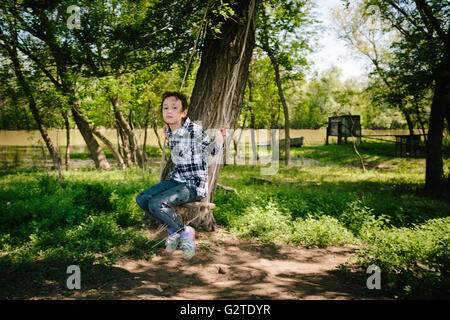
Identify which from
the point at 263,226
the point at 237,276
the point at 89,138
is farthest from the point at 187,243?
the point at 89,138

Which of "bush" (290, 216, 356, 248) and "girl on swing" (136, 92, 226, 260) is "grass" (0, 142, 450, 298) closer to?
"bush" (290, 216, 356, 248)

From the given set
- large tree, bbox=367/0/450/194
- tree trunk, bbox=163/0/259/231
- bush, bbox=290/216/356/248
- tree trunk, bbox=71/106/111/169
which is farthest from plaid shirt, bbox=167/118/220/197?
tree trunk, bbox=71/106/111/169

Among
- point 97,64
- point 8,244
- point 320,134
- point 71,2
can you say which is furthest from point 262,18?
point 320,134

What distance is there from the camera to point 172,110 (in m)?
3.65

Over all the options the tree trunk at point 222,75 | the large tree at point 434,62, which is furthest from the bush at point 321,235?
the large tree at point 434,62

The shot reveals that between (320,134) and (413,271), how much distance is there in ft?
125

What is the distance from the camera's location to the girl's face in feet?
12.0

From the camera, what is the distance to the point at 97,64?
5.80 meters

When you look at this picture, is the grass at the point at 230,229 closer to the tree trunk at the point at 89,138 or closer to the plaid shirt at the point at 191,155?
the plaid shirt at the point at 191,155

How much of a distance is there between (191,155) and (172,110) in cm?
65

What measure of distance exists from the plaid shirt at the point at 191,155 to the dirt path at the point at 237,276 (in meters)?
1.23

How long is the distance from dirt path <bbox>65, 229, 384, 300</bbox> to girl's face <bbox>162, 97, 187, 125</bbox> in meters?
2.15

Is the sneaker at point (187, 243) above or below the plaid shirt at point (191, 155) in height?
below

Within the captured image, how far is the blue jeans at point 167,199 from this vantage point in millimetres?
3408
